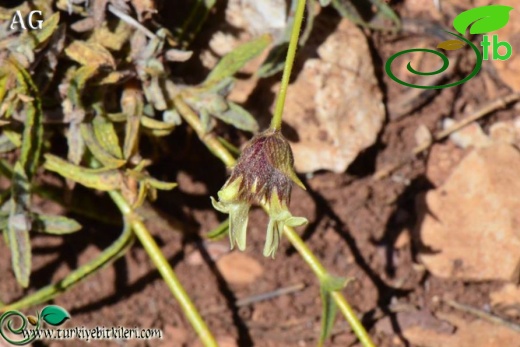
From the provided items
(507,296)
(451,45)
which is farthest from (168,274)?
(451,45)

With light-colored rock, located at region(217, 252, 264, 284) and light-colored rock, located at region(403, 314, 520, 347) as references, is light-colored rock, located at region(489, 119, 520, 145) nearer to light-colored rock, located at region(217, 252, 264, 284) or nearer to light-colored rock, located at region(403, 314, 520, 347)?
light-colored rock, located at region(403, 314, 520, 347)

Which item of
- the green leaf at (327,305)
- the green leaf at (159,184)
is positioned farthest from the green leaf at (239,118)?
the green leaf at (327,305)

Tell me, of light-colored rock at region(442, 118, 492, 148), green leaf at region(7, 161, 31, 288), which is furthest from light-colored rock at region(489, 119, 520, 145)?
green leaf at region(7, 161, 31, 288)

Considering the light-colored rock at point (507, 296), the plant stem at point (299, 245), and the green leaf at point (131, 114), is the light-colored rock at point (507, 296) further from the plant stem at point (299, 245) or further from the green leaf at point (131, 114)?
the green leaf at point (131, 114)

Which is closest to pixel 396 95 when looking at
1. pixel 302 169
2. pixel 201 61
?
pixel 302 169

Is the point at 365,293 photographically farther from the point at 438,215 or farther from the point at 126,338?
the point at 126,338

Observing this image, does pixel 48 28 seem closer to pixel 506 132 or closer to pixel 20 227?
pixel 20 227
